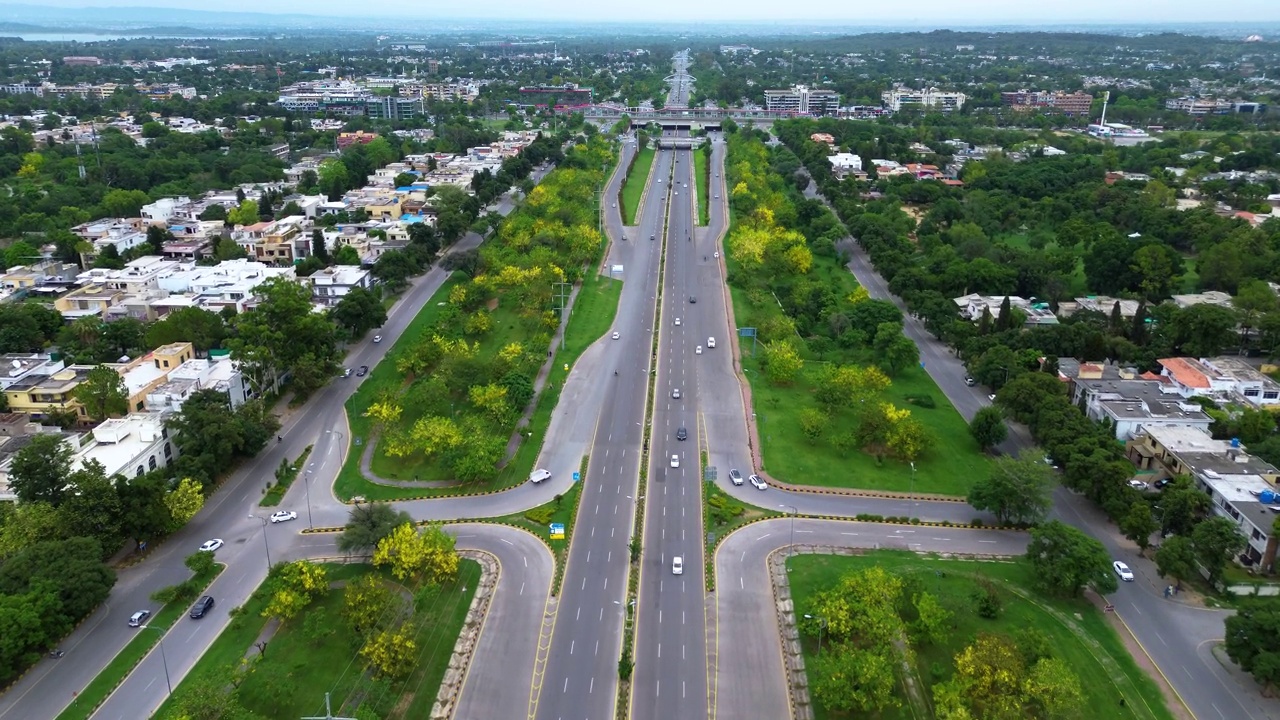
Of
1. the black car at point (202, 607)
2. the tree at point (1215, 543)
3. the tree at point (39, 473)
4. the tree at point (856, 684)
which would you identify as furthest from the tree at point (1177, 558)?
the tree at point (39, 473)

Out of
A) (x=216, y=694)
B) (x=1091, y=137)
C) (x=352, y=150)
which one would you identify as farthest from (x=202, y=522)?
(x=1091, y=137)

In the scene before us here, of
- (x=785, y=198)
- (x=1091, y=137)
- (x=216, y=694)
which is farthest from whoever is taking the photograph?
(x=1091, y=137)

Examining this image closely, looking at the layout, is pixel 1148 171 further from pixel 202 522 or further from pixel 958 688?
pixel 202 522

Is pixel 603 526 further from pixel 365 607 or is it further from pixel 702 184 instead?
pixel 702 184

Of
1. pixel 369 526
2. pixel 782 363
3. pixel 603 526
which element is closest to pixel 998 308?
pixel 782 363

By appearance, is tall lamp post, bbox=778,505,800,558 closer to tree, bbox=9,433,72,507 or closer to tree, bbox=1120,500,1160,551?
tree, bbox=1120,500,1160,551
